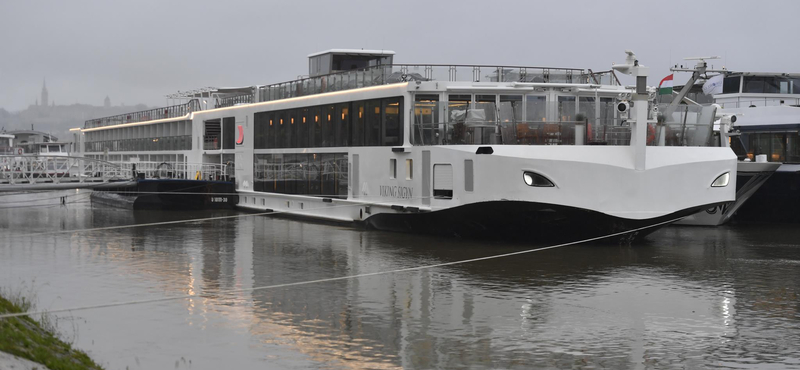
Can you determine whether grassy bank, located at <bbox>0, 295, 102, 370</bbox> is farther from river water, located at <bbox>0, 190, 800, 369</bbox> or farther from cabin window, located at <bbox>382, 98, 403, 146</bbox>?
cabin window, located at <bbox>382, 98, 403, 146</bbox>

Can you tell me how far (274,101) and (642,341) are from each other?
1021 inches

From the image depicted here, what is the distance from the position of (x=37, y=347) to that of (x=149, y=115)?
4689 cm

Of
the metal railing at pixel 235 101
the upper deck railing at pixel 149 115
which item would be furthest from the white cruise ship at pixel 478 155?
the upper deck railing at pixel 149 115

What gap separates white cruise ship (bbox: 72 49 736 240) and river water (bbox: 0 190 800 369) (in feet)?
3.68

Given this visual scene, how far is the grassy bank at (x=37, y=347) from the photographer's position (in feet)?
30.9

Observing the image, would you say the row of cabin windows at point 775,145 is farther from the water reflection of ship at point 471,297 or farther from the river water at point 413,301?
the water reflection of ship at point 471,297

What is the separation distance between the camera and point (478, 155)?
2417 centimetres

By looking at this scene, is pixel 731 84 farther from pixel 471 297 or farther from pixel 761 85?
pixel 471 297

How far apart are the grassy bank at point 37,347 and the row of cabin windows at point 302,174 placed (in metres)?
20.0

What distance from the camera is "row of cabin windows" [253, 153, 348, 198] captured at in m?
31.7

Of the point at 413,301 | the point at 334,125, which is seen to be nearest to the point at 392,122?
the point at 334,125

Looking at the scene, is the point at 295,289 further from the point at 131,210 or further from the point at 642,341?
the point at 131,210

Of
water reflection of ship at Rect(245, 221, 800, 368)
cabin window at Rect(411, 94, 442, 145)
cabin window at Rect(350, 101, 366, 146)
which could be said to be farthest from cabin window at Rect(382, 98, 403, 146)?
water reflection of ship at Rect(245, 221, 800, 368)

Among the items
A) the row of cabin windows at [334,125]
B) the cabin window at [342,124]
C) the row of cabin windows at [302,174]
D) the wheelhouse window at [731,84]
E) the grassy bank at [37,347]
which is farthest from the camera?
the wheelhouse window at [731,84]
